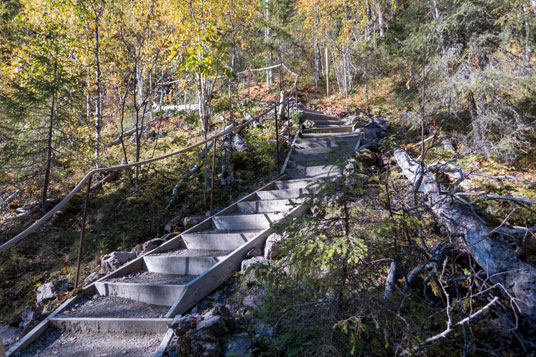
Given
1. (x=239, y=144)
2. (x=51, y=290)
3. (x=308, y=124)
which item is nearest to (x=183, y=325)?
(x=51, y=290)

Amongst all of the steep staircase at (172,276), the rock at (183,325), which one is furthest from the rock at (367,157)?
the rock at (183,325)

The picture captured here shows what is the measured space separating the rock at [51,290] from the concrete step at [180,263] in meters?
1.19

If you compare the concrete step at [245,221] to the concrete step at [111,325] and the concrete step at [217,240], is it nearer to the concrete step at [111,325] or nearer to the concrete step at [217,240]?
the concrete step at [217,240]

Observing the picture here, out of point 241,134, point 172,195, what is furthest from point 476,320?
point 241,134

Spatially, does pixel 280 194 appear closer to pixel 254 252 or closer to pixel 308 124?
pixel 254 252

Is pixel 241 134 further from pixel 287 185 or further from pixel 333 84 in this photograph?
pixel 333 84

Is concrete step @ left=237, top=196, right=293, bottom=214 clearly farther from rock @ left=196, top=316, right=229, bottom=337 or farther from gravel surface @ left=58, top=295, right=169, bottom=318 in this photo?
rock @ left=196, top=316, right=229, bottom=337

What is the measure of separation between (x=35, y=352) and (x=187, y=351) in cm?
164

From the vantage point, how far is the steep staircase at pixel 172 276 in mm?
2832

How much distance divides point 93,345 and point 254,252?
71.1 inches

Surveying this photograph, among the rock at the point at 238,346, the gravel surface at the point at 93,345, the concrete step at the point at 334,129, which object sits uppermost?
the concrete step at the point at 334,129

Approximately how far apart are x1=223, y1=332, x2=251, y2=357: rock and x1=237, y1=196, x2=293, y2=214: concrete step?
235cm

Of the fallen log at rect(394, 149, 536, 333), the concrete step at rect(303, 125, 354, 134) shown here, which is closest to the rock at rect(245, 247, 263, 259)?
the fallen log at rect(394, 149, 536, 333)

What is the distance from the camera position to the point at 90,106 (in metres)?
9.61
